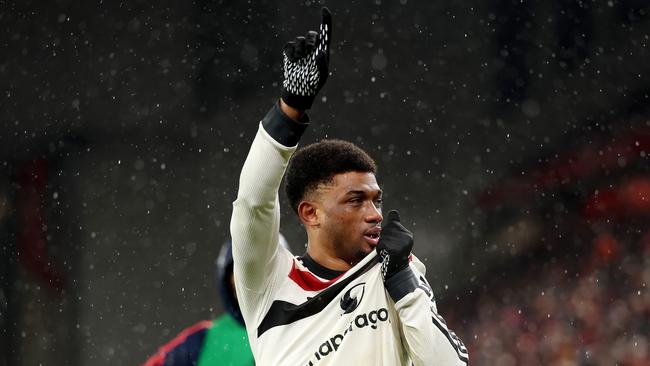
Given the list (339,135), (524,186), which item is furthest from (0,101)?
(524,186)

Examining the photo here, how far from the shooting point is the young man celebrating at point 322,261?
171 cm

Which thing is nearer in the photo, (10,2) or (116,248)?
(116,248)

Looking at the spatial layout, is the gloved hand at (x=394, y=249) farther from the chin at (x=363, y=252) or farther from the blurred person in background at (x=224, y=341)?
the blurred person in background at (x=224, y=341)

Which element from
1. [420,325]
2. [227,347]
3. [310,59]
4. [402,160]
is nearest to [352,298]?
[420,325]

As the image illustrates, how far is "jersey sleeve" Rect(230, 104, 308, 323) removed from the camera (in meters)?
1.73

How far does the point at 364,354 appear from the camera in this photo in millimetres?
1744

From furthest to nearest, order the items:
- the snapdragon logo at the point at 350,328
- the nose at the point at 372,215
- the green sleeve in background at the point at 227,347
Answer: the green sleeve in background at the point at 227,347 < the nose at the point at 372,215 < the snapdragon logo at the point at 350,328

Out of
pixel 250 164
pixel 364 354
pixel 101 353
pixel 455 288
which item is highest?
pixel 250 164

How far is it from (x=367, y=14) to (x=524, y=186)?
1190 millimetres

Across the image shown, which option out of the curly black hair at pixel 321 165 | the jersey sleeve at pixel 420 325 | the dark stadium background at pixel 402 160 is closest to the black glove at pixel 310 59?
the curly black hair at pixel 321 165

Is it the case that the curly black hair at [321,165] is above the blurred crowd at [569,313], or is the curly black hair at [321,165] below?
above

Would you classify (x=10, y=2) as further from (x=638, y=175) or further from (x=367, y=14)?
(x=638, y=175)

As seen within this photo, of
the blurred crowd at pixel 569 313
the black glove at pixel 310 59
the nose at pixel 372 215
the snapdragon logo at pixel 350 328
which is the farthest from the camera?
the blurred crowd at pixel 569 313

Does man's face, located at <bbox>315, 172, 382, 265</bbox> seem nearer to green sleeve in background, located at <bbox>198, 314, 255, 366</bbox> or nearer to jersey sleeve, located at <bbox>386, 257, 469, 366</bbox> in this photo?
jersey sleeve, located at <bbox>386, 257, 469, 366</bbox>
